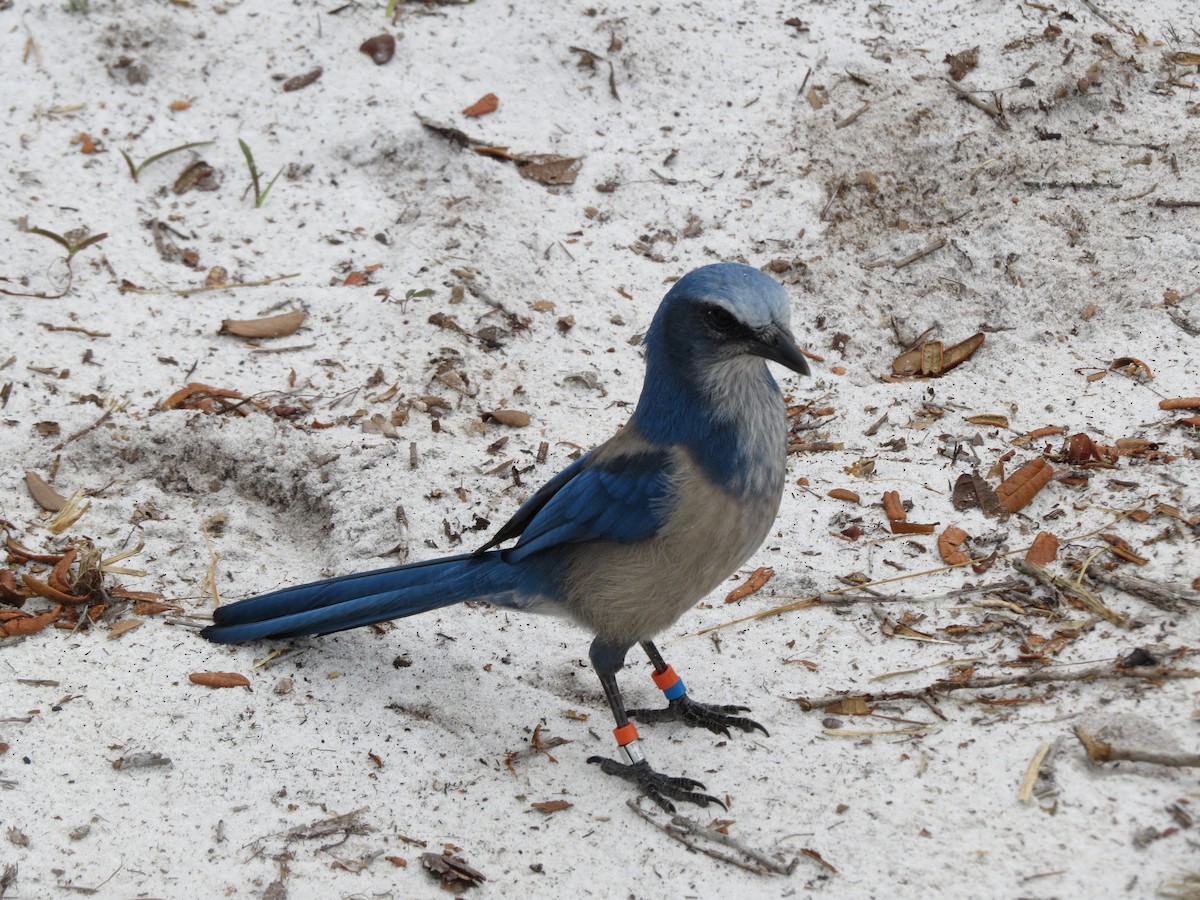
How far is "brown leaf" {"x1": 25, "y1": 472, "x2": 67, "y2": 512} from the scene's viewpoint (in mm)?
4562

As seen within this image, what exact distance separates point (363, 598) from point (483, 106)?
3419 millimetres

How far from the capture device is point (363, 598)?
158 inches

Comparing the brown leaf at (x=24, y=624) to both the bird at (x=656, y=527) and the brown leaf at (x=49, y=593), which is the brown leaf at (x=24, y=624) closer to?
the brown leaf at (x=49, y=593)

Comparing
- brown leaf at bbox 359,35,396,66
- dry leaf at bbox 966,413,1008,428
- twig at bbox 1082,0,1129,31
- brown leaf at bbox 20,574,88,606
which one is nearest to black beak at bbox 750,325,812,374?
dry leaf at bbox 966,413,1008,428

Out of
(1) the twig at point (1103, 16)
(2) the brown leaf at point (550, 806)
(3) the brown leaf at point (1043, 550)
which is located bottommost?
(2) the brown leaf at point (550, 806)

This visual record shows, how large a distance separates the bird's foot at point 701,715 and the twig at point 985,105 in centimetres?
370

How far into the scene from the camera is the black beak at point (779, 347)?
352 cm

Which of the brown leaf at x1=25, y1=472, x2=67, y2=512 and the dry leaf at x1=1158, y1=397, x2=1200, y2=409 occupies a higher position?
the dry leaf at x1=1158, y1=397, x2=1200, y2=409

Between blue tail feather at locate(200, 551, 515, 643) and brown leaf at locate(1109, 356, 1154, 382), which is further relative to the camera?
brown leaf at locate(1109, 356, 1154, 382)

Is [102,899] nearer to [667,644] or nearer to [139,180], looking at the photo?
[667,644]

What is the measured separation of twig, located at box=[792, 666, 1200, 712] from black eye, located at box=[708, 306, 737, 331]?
125 cm

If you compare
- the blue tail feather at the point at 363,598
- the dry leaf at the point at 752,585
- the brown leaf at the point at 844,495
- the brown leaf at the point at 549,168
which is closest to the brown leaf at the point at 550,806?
the blue tail feather at the point at 363,598

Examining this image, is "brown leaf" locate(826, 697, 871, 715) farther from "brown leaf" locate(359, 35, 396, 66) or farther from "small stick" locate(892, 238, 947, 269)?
"brown leaf" locate(359, 35, 396, 66)

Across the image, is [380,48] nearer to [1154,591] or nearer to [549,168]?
[549,168]
